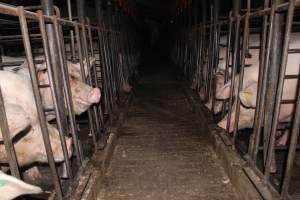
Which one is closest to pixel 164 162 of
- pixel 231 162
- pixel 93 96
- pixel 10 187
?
pixel 231 162

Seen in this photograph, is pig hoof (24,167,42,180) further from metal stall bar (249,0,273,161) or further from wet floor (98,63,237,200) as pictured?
metal stall bar (249,0,273,161)

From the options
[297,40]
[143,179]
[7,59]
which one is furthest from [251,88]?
[7,59]

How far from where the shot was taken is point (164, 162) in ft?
12.2

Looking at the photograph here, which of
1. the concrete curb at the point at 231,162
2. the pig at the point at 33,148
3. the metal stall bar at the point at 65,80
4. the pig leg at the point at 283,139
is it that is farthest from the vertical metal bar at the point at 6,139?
the pig leg at the point at 283,139

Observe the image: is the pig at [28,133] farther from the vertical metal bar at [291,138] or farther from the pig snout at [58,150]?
the vertical metal bar at [291,138]

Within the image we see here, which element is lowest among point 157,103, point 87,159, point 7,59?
point 157,103

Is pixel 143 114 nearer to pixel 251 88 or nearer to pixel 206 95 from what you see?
pixel 206 95

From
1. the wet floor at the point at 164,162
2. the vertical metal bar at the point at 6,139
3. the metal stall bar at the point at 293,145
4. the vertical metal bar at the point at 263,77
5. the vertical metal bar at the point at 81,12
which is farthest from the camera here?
the vertical metal bar at the point at 81,12

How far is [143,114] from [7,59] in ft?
8.00

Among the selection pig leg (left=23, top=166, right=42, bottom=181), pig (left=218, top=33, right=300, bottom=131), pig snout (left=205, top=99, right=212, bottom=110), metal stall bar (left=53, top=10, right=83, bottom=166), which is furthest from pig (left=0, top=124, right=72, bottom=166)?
pig snout (left=205, top=99, right=212, bottom=110)

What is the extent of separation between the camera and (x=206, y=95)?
537 cm

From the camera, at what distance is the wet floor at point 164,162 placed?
309 centimetres

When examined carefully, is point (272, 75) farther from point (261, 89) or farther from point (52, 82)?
point (52, 82)

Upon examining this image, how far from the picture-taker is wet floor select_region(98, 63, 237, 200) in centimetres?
309
